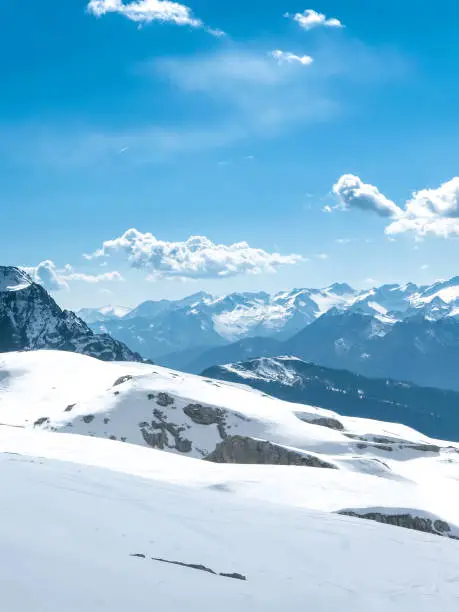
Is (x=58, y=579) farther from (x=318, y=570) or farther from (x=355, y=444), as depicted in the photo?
(x=355, y=444)

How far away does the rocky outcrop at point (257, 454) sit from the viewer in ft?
228

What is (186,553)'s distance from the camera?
14.7m

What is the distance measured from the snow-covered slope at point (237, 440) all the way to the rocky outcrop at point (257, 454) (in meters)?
0.12

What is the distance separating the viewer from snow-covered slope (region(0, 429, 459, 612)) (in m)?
10.5

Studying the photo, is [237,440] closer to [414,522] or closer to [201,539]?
[414,522]

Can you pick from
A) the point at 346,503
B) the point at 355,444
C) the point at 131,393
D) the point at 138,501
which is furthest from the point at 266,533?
the point at 131,393

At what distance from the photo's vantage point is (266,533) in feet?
61.2

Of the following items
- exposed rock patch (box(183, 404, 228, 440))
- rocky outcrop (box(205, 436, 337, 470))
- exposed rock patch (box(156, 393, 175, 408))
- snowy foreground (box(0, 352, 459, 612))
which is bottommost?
rocky outcrop (box(205, 436, 337, 470))

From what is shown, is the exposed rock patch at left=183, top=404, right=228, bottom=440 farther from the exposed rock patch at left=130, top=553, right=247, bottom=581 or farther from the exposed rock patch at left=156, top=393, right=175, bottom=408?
the exposed rock patch at left=130, top=553, right=247, bottom=581

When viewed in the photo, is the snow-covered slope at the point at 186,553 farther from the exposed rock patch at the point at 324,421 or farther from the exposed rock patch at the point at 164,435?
the exposed rock patch at the point at 324,421

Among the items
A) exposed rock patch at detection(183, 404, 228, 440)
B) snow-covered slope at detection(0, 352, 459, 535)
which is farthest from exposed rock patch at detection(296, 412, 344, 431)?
exposed rock patch at detection(183, 404, 228, 440)

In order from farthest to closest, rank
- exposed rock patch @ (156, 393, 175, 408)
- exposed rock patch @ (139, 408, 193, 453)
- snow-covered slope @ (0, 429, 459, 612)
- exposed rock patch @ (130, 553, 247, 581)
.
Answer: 1. exposed rock patch @ (156, 393, 175, 408)
2. exposed rock patch @ (139, 408, 193, 453)
3. exposed rock patch @ (130, 553, 247, 581)
4. snow-covered slope @ (0, 429, 459, 612)

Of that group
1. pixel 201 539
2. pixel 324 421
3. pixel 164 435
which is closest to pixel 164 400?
pixel 164 435

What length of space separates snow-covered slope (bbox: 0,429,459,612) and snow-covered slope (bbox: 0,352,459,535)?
1181 centimetres
